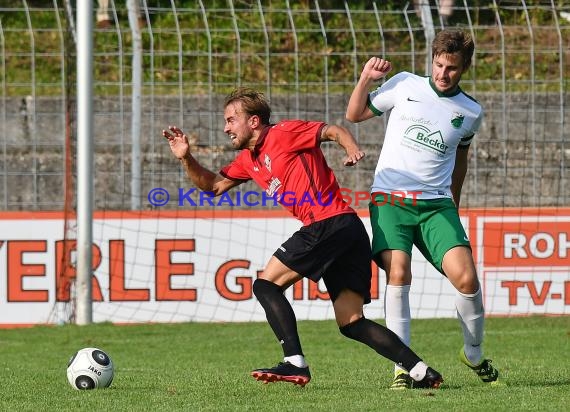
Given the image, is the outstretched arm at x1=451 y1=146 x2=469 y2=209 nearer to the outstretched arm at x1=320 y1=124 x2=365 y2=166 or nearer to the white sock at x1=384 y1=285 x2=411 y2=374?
the white sock at x1=384 y1=285 x2=411 y2=374

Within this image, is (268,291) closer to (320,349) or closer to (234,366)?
(234,366)

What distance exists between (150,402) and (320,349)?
458 centimetres

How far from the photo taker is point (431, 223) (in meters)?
7.07

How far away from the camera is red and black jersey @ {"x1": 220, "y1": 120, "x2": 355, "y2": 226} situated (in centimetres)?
695

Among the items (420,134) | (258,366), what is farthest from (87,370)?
(258,366)

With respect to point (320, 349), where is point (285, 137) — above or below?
above

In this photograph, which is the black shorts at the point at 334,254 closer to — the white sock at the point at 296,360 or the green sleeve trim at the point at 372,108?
the white sock at the point at 296,360

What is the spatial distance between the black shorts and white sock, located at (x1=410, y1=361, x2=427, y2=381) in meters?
0.48

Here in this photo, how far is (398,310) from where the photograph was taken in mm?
7125

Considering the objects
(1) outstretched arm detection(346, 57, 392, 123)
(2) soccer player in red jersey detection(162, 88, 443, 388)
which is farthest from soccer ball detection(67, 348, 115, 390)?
(1) outstretched arm detection(346, 57, 392, 123)

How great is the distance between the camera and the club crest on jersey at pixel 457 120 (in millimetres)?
7117

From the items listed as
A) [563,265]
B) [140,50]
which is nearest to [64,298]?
[140,50]

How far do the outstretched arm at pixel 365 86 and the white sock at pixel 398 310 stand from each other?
0.98 meters

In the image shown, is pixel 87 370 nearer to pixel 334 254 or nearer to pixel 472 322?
pixel 334 254
